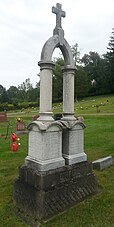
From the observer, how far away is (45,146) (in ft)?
16.0

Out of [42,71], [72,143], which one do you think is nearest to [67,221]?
[72,143]

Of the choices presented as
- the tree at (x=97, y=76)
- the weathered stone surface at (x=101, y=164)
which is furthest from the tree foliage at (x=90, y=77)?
the weathered stone surface at (x=101, y=164)

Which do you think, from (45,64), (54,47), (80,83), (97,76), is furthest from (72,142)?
(97,76)

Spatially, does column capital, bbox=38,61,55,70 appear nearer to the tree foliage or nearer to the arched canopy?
the arched canopy

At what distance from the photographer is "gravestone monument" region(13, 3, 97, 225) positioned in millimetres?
4719

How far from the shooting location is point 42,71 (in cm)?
514

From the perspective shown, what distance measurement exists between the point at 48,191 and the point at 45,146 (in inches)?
35.0

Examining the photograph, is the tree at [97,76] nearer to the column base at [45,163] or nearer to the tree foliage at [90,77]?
the tree foliage at [90,77]

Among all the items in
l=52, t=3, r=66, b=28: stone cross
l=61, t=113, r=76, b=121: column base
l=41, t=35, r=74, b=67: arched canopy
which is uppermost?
l=52, t=3, r=66, b=28: stone cross

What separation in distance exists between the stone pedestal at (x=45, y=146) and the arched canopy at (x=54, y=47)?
1458 mm

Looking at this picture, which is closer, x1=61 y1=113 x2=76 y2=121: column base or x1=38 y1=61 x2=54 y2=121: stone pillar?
x1=38 y1=61 x2=54 y2=121: stone pillar

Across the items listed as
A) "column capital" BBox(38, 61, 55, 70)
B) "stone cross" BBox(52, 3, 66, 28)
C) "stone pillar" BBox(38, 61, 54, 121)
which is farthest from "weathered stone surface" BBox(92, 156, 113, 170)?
"stone cross" BBox(52, 3, 66, 28)

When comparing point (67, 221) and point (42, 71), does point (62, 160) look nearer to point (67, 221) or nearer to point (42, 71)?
point (67, 221)

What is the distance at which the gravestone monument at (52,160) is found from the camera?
4.72 m
